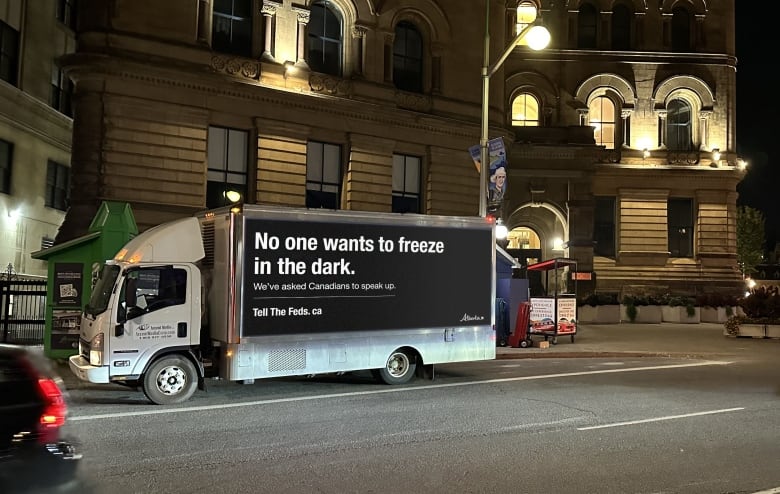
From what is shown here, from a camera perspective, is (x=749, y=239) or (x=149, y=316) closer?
(x=149, y=316)

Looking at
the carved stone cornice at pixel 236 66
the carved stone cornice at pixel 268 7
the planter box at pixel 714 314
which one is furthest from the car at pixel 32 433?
the planter box at pixel 714 314

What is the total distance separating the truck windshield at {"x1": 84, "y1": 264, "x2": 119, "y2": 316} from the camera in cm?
1106

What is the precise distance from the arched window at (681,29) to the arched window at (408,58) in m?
20.3

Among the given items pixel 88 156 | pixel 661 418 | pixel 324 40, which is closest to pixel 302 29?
pixel 324 40

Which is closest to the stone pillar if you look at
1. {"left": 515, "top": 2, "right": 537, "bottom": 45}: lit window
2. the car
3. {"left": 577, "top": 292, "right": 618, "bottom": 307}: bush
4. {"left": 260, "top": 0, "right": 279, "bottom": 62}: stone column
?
{"left": 260, "top": 0, "right": 279, "bottom": 62}: stone column

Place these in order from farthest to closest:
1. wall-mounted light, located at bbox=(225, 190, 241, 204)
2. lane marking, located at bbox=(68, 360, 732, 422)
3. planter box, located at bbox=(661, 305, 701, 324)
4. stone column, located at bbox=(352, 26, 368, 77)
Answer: planter box, located at bbox=(661, 305, 701, 324) → stone column, located at bbox=(352, 26, 368, 77) → wall-mounted light, located at bbox=(225, 190, 241, 204) → lane marking, located at bbox=(68, 360, 732, 422)

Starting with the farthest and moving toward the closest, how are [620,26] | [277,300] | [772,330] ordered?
[620,26]
[772,330]
[277,300]

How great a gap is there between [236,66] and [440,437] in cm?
2036

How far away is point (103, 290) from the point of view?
37.0ft

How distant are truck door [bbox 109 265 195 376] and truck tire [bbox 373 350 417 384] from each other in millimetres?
3647

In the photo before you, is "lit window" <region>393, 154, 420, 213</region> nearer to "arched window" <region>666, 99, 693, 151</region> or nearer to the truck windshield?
the truck windshield

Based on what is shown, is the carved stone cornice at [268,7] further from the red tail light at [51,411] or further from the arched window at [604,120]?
the red tail light at [51,411]

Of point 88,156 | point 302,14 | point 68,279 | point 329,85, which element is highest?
point 302,14

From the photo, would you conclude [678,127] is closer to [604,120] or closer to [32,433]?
[604,120]
